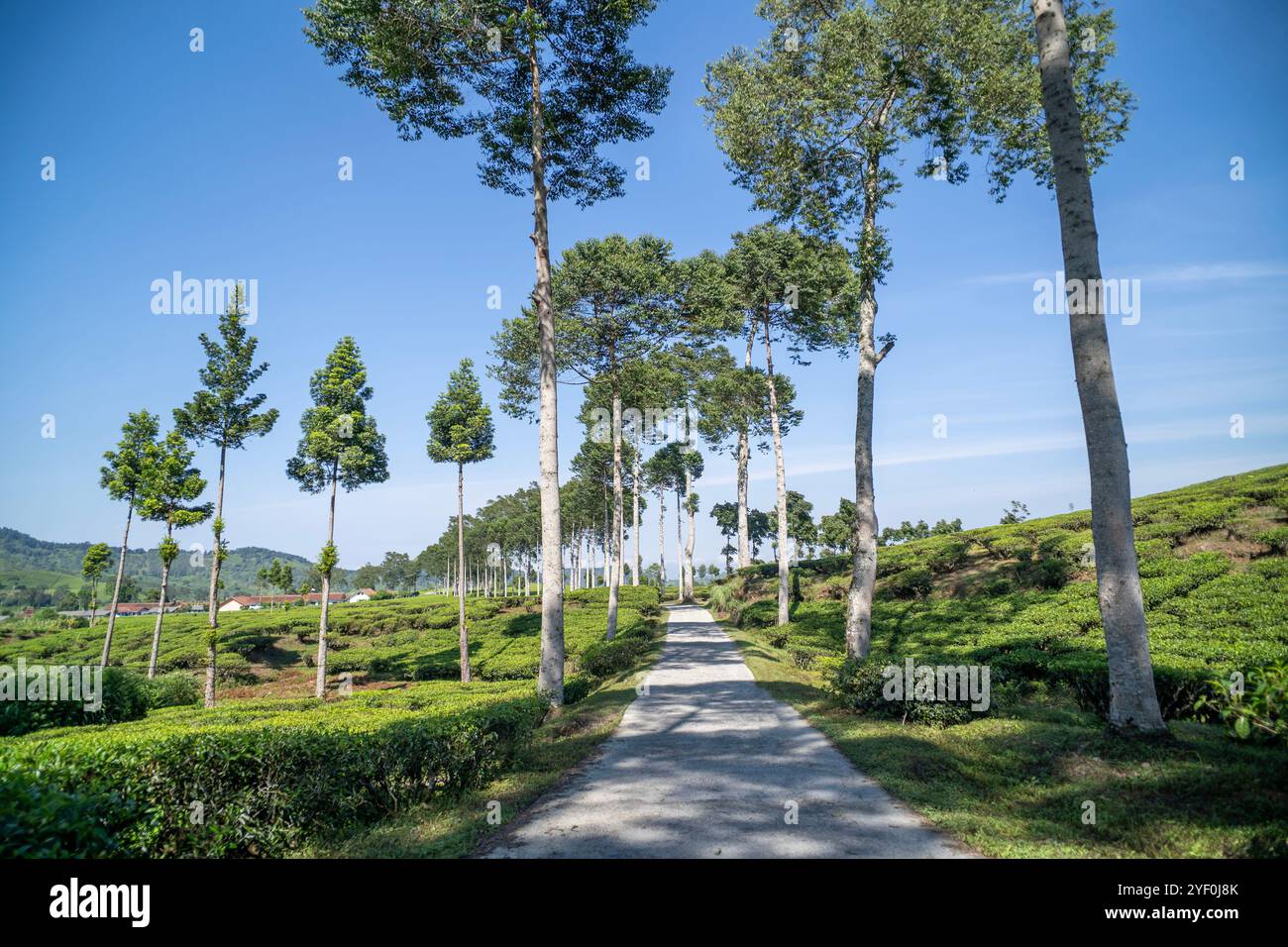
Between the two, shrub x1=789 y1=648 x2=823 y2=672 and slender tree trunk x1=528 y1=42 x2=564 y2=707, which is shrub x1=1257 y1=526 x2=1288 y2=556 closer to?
shrub x1=789 y1=648 x2=823 y2=672

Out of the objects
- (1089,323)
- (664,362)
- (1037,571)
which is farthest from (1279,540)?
(664,362)

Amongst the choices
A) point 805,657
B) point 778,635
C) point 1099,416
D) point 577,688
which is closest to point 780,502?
point 778,635

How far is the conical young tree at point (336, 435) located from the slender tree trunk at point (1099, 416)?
25804mm

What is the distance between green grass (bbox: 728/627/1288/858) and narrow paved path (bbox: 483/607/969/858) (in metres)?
0.52

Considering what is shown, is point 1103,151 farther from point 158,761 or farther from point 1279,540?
point 158,761

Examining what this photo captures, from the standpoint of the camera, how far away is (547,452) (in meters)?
11.8

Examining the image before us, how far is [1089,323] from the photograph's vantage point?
22.2 ft

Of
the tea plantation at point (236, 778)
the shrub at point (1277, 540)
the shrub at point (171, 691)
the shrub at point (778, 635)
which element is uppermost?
the shrub at point (1277, 540)

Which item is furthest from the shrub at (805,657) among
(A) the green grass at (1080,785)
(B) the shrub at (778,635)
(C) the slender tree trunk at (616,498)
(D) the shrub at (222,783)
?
(D) the shrub at (222,783)

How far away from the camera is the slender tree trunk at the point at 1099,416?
6289 millimetres

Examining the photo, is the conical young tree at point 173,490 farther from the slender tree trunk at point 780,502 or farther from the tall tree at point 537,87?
the slender tree trunk at point 780,502

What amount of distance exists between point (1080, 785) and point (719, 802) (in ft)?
11.8

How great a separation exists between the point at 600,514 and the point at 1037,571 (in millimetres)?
48194

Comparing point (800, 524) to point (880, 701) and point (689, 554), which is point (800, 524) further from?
point (880, 701)
